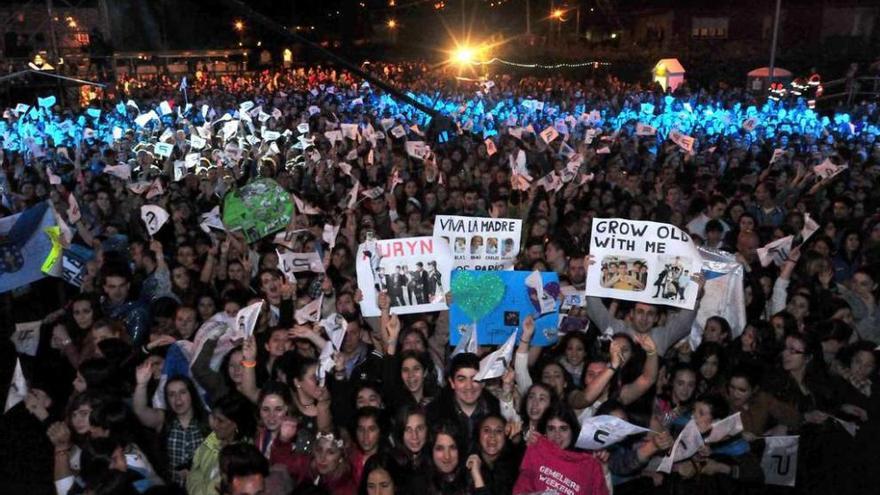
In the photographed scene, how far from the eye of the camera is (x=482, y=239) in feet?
23.1

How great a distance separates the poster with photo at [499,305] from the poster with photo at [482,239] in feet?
3.10

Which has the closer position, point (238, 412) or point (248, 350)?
point (238, 412)

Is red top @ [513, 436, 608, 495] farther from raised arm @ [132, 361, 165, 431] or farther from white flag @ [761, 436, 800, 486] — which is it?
raised arm @ [132, 361, 165, 431]

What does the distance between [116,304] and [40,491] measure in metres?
1.59

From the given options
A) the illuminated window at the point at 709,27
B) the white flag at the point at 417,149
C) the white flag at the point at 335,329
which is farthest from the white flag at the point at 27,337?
the illuminated window at the point at 709,27

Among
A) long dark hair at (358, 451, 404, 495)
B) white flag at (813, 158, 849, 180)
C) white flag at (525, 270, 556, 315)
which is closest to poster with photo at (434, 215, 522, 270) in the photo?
white flag at (525, 270, 556, 315)

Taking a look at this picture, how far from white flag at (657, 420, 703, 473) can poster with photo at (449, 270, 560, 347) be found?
1.91 m

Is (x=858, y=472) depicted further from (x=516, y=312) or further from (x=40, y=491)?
(x=40, y=491)

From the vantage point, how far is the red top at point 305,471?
426 centimetres

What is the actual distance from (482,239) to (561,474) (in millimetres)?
3126

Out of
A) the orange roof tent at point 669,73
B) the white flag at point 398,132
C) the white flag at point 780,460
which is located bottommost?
the white flag at point 780,460

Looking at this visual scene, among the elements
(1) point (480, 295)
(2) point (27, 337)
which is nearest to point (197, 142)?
(2) point (27, 337)

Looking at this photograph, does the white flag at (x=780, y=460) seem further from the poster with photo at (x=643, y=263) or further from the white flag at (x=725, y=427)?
the poster with photo at (x=643, y=263)

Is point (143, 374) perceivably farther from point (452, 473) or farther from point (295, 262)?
point (295, 262)
